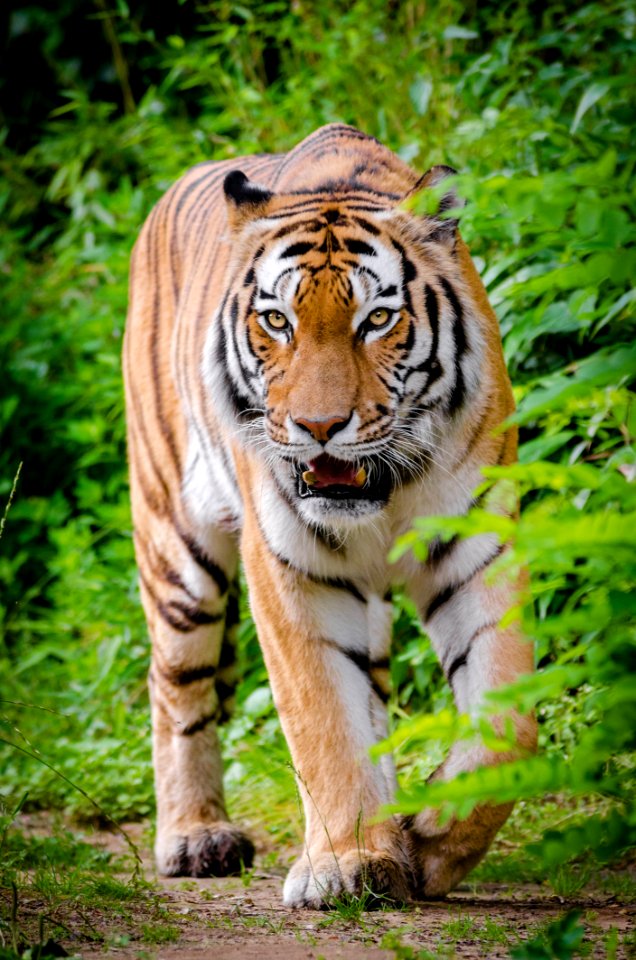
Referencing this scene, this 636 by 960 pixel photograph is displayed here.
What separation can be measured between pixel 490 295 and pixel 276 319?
951 millimetres

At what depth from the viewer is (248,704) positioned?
14.6 feet

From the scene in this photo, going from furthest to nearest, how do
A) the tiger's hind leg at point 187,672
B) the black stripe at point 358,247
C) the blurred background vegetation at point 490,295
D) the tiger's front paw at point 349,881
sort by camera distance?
the tiger's hind leg at point 187,672 < the black stripe at point 358,247 < the tiger's front paw at point 349,881 < the blurred background vegetation at point 490,295

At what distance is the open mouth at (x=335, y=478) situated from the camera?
2.80m

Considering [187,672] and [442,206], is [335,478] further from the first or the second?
[187,672]

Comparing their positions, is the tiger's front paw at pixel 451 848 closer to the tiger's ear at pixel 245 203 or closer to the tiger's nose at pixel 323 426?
the tiger's nose at pixel 323 426

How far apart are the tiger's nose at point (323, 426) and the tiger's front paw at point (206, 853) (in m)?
1.45

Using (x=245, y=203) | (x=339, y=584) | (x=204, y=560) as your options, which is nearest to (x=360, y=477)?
(x=339, y=584)

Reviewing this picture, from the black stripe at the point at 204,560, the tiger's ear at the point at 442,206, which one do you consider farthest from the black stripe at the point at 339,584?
the black stripe at the point at 204,560

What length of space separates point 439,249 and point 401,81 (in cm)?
246

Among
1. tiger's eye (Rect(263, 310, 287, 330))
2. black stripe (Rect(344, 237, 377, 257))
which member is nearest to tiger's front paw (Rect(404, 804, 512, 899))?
tiger's eye (Rect(263, 310, 287, 330))

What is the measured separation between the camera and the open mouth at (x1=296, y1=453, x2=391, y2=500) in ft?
9.18

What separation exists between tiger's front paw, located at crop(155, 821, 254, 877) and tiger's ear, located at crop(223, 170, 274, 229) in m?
1.70

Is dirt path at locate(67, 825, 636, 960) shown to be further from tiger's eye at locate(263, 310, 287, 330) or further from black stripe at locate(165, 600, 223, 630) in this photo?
tiger's eye at locate(263, 310, 287, 330)

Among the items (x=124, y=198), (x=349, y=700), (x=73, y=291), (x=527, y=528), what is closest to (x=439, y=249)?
(x=349, y=700)
